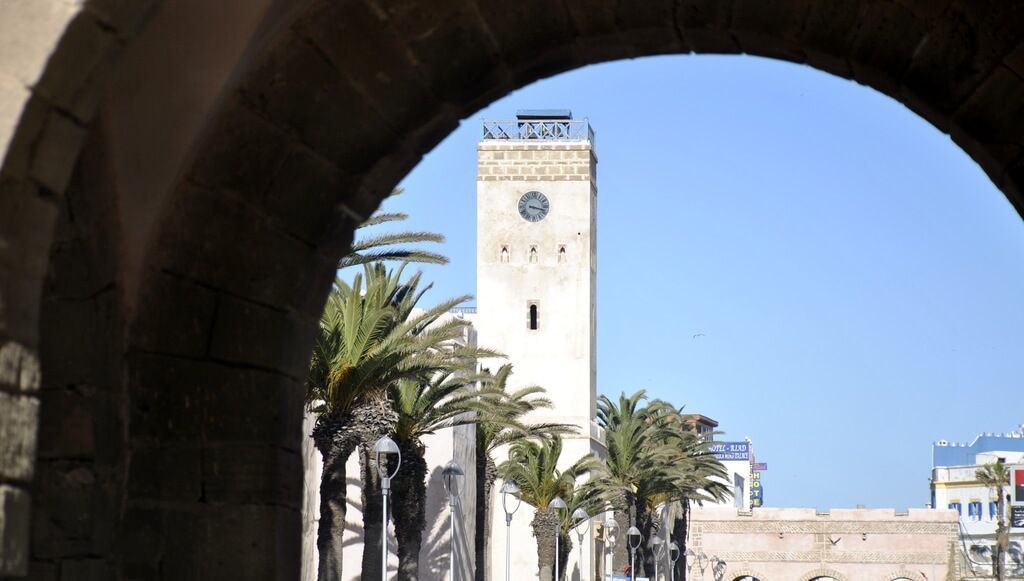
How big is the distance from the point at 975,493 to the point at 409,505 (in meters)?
65.2

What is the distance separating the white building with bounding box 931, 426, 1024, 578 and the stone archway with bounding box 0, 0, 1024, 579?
53.4 m

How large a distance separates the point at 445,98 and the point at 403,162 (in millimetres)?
278

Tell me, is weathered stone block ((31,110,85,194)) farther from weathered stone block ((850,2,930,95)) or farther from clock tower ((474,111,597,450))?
clock tower ((474,111,597,450))

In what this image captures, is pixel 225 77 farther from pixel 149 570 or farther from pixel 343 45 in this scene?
pixel 149 570

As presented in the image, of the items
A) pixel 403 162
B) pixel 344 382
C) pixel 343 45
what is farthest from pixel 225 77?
pixel 344 382

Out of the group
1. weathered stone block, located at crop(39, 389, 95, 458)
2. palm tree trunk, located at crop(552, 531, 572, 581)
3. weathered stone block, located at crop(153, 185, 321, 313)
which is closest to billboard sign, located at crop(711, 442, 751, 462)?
palm tree trunk, located at crop(552, 531, 572, 581)

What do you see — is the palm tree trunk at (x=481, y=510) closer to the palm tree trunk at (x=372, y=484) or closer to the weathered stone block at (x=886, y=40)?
the palm tree trunk at (x=372, y=484)

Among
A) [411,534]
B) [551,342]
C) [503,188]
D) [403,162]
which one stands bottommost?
[411,534]

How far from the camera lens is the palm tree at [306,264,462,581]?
1742 centimetres

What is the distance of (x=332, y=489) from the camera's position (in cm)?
1852

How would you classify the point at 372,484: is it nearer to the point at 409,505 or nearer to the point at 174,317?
the point at 409,505

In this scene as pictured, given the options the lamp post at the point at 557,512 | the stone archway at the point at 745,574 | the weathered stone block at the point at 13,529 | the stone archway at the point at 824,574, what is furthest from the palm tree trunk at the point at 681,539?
the weathered stone block at the point at 13,529

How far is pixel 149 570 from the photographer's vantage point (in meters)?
4.57

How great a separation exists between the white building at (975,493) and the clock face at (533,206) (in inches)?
742
